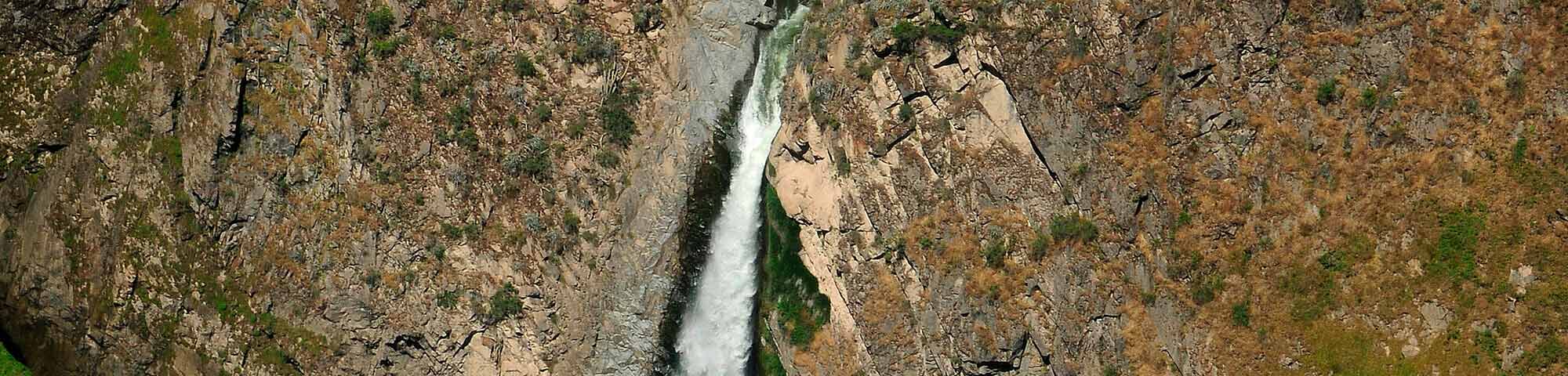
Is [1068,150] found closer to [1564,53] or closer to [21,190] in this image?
[1564,53]

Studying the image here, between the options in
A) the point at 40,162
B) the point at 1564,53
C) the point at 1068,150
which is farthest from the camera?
the point at 40,162

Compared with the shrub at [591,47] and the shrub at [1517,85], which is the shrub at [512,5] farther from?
the shrub at [1517,85]

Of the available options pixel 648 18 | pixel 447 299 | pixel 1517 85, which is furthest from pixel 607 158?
pixel 1517 85

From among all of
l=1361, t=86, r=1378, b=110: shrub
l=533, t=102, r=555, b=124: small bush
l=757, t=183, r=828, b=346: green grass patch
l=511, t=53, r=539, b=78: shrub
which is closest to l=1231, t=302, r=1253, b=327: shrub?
l=1361, t=86, r=1378, b=110: shrub

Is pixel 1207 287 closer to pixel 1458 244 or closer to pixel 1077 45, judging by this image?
pixel 1458 244

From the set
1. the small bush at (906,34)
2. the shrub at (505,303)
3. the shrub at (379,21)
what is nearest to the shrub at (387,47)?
the shrub at (379,21)

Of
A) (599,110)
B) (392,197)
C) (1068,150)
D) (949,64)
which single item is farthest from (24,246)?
(1068,150)
